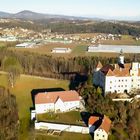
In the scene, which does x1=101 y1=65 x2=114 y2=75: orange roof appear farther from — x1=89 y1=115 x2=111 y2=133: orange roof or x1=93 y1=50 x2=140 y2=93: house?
x1=89 y1=115 x2=111 y2=133: orange roof

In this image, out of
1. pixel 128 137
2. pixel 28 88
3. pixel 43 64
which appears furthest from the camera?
pixel 43 64

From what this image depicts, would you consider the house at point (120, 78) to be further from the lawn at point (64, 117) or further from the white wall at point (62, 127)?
the white wall at point (62, 127)

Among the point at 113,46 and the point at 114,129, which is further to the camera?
the point at 113,46

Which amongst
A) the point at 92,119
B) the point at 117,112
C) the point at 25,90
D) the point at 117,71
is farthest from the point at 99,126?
the point at 25,90

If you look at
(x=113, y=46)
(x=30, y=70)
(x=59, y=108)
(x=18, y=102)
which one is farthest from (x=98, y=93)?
(x=113, y=46)

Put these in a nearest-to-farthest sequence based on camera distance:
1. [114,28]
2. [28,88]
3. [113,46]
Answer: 1. [28,88]
2. [113,46]
3. [114,28]

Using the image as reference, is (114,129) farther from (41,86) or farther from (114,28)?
(114,28)

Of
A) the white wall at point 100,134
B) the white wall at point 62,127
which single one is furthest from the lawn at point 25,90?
the white wall at point 100,134
